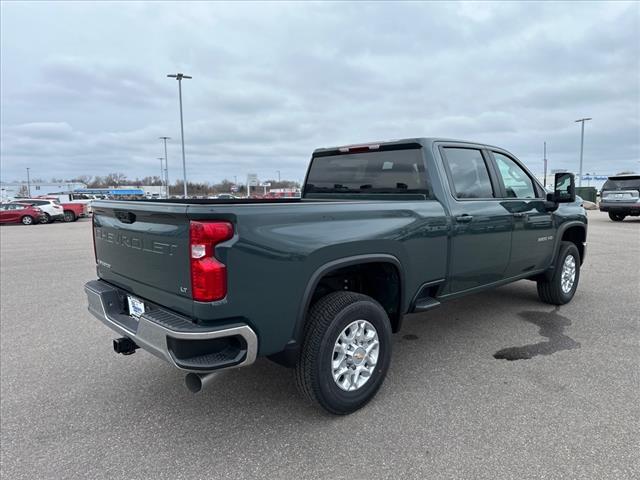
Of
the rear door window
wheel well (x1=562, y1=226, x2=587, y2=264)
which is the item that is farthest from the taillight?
the rear door window

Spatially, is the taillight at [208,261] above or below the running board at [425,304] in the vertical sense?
above

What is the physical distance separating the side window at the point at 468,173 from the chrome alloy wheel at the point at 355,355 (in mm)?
1576

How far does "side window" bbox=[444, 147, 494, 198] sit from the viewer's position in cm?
399

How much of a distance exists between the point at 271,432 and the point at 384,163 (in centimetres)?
252

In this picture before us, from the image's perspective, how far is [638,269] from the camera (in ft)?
26.3

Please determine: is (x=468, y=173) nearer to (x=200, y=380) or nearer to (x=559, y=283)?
(x=559, y=283)

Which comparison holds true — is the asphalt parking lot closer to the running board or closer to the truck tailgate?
the running board

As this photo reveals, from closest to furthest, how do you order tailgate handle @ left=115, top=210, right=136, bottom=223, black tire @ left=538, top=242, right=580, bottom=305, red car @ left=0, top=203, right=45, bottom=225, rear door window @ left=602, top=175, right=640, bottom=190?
tailgate handle @ left=115, top=210, right=136, bottom=223, black tire @ left=538, top=242, right=580, bottom=305, rear door window @ left=602, top=175, right=640, bottom=190, red car @ left=0, top=203, right=45, bottom=225

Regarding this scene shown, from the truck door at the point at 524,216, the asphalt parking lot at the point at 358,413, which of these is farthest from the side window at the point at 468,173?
the asphalt parking lot at the point at 358,413

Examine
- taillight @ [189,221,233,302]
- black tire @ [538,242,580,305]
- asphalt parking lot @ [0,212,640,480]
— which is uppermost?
taillight @ [189,221,233,302]

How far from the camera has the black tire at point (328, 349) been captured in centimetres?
284

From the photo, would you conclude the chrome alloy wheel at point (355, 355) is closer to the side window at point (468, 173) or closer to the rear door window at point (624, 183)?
the side window at point (468, 173)

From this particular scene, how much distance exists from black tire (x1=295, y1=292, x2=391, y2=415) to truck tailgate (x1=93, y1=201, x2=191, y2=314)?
83cm

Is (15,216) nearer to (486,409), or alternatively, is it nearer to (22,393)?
(22,393)
